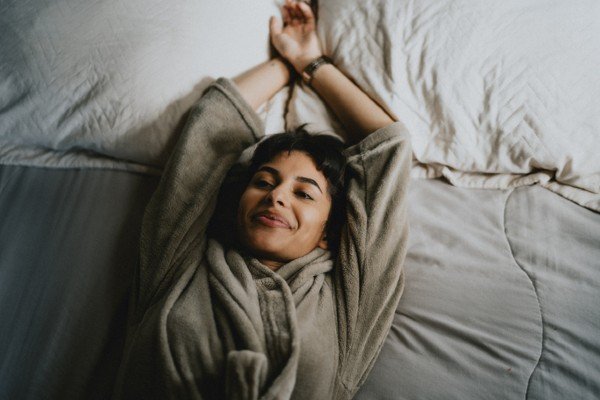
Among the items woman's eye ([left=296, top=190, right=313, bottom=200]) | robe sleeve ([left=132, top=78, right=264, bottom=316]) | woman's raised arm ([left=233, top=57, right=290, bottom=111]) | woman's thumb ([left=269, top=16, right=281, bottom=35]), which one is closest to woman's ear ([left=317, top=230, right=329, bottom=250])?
woman's eye ([left=296, top=190, right=313, bottom=200])

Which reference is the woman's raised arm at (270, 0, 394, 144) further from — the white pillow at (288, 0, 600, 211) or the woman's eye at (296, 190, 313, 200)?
the woman's eye at (296, 190, 313, 200)

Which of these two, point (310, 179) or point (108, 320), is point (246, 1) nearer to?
point (310, 179)

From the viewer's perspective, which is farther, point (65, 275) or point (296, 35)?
point (296, 35)

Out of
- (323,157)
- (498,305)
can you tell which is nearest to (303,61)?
(323,157)

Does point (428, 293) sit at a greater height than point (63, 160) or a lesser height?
lesser

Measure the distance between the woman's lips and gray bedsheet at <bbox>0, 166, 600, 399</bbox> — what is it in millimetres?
294

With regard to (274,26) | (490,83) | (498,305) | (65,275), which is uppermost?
(274,26)

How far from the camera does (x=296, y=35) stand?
108 centimetres

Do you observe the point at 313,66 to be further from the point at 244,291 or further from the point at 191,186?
the point at 244,291

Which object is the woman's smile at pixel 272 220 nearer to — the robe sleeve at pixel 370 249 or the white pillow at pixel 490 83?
the robe sleeve at pixel 370 249

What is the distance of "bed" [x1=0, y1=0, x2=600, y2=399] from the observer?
73 centimetres

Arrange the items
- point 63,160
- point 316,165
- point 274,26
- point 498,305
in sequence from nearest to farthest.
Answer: point 498,305 < point 316,165 < point 63,160 < point 274,26

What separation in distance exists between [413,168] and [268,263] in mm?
446

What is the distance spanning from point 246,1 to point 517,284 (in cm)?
94
